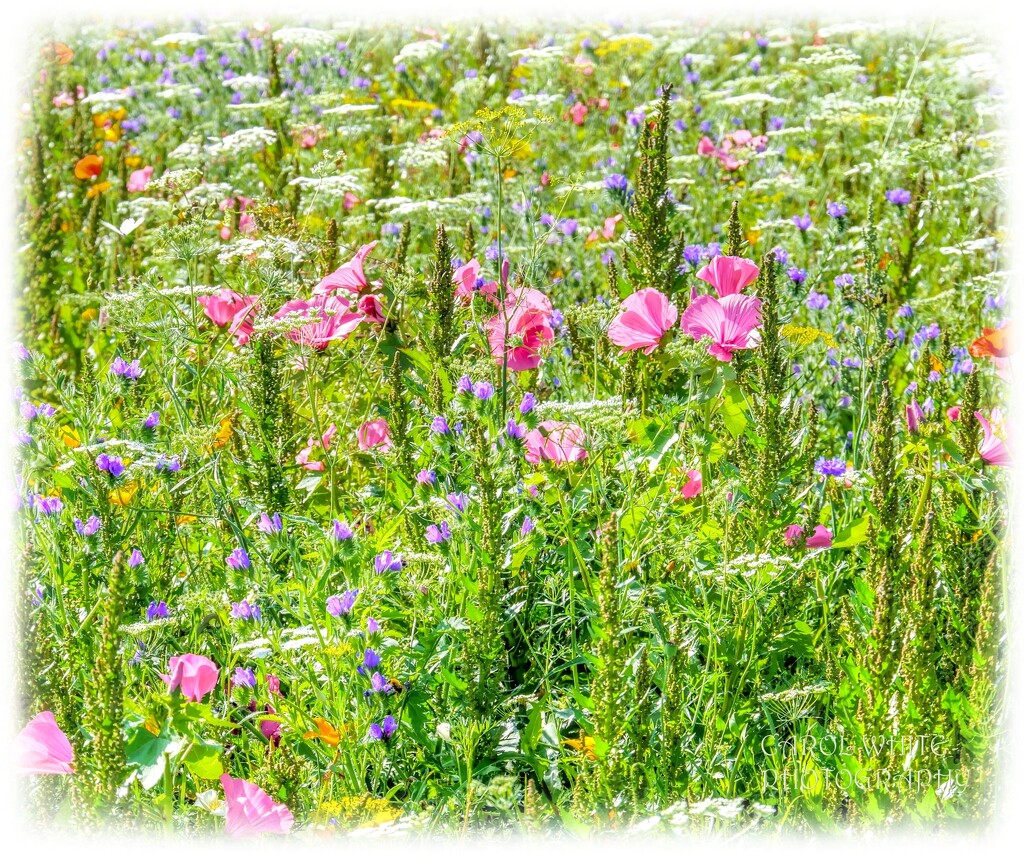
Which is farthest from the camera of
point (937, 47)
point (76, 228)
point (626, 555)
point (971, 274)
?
point (937, 47)

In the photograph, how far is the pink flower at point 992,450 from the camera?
2316mm

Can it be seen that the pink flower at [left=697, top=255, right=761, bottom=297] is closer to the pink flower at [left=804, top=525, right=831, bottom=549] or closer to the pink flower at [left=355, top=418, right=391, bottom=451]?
the pink flower at [left=804, top=525, right=831, bottom=549]

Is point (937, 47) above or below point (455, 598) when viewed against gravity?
above

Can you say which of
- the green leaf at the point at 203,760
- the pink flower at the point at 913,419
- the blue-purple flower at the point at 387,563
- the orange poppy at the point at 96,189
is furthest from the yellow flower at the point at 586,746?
the orange poppy at the point at 96,189

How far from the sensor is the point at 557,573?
256 centimetres

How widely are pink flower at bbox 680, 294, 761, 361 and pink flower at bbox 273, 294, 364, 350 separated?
80 cm

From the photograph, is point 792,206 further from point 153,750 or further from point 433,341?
point 153,750

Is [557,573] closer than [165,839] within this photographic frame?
No

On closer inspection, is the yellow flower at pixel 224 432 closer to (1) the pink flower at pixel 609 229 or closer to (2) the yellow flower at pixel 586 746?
(2) the yellow flower at pixel 586 746

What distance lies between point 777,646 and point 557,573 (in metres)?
0.52

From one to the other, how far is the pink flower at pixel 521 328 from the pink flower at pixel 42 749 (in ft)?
4.08

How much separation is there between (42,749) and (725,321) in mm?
1508

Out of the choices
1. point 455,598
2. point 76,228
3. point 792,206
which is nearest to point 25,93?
point 76,228

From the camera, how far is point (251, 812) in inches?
67.3
